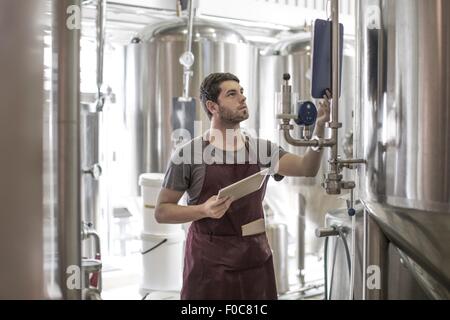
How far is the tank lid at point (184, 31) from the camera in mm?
2736

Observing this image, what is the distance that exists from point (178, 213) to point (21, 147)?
2.64ft

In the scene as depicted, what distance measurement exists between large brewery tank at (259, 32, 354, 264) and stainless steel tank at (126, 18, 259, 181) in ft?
1.44

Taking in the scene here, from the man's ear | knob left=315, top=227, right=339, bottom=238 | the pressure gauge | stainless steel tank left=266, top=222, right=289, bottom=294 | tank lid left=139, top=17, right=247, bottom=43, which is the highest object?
tank lid left=139, top=17, right=247, bottom=43

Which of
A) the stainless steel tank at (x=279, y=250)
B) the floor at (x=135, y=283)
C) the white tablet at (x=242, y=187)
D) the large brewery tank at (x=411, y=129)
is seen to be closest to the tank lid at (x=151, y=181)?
the floor at (x=135, y=283)

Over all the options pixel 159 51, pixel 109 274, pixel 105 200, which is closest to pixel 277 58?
pixel 159 51

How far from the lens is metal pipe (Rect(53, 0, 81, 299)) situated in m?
0.91

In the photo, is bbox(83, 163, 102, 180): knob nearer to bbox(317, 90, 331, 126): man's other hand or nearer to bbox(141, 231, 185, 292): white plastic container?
bbox(141, 231, 185, 292): white plastic container

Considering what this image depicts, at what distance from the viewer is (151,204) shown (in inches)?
102

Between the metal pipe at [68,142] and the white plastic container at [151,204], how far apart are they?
5.22 ft

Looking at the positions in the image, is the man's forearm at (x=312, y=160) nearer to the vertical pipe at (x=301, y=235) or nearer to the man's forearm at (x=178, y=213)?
the man's forearm at (x=178, y=213)

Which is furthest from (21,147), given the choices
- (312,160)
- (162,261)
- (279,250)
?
(279,250)

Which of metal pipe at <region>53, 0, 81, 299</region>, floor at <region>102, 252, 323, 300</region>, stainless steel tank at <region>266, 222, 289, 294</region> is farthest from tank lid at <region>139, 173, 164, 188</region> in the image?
metal pipe at <region>53, 0, 81, 299</region>
